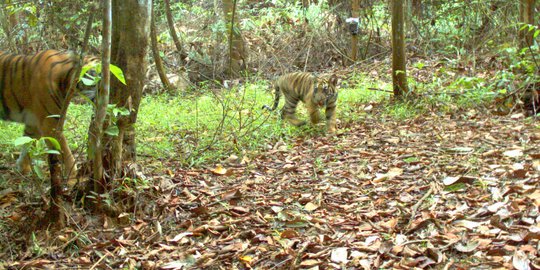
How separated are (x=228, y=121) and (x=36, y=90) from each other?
260 cm

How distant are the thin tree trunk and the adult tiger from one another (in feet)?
15.4

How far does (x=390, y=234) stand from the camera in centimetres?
352

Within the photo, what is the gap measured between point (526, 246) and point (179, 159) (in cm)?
354

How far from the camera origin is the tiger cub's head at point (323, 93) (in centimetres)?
707

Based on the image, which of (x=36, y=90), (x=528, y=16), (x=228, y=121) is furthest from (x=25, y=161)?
(x=528, y=16)

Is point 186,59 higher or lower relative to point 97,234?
higher

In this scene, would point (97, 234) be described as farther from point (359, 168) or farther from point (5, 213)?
point (359, 168)

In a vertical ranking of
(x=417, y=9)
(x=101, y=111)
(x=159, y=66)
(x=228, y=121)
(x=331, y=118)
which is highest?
(x=417, y=9)

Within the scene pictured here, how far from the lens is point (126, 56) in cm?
403

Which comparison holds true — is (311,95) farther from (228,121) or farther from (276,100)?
(228,121)

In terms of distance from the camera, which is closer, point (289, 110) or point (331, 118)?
point (331, 118)

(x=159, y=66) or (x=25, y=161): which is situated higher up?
(x=159, y=66)

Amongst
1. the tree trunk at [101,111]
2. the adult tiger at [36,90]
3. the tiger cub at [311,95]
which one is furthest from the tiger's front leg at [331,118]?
the tree trunk at [101,111]

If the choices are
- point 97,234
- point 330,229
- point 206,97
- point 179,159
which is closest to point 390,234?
point 330,229
